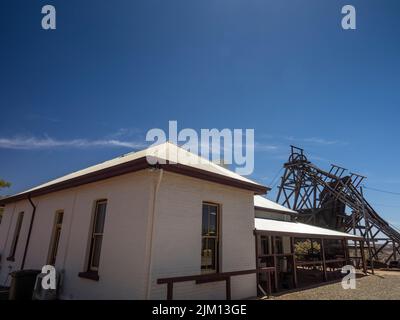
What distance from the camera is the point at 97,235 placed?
7.53 metres

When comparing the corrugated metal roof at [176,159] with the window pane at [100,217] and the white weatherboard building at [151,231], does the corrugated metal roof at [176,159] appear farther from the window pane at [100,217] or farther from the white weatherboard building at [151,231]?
the window pane at [100,217]

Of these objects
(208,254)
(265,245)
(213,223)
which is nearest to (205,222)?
(213,223)

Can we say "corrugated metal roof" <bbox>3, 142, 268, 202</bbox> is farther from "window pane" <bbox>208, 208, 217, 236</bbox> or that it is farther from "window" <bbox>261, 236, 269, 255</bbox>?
"window" <bbox>261, 236, 269, 255</bbox>

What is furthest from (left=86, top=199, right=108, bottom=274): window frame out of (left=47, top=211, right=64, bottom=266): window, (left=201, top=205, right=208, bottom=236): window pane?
(left=201, top=205, right=208, bottom=236): window pane

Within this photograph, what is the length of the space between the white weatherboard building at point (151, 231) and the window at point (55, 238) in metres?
0.03

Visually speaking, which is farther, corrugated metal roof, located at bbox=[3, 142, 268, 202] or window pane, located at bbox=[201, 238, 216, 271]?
window pane, located at bbox=[201, 238, 216, 271]

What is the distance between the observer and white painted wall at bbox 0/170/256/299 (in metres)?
5.88

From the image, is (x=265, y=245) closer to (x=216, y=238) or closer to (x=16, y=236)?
(x=216, y=238)

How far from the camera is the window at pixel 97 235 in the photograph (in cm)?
736

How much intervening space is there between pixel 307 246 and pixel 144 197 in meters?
18.6

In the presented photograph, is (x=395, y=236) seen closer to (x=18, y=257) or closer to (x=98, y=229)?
(x=98, y=229)

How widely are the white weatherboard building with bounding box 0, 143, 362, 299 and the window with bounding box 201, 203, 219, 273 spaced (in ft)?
0.08

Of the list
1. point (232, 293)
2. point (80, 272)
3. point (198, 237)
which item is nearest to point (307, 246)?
point (232, 293)

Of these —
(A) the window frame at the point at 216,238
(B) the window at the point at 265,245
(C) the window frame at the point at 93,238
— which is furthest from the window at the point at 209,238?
(B) the window at the point at 265,245
